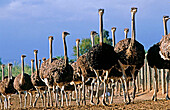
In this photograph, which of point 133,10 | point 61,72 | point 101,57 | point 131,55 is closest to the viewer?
point 101,57

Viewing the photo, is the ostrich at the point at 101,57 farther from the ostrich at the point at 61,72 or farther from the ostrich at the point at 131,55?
the ostrich at the point at 61,72

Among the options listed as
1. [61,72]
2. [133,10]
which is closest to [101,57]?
[61,72]

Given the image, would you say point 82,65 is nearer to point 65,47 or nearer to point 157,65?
point 65,47

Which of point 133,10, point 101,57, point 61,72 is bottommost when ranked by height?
point 61,72

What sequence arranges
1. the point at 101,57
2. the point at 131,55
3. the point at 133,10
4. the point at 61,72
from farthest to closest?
the point at 61,72
the point at 133,10
the point at 131,55
the point at 101,57

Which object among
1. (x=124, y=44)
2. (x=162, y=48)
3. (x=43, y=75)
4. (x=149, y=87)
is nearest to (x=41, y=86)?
(x=43, y=75)

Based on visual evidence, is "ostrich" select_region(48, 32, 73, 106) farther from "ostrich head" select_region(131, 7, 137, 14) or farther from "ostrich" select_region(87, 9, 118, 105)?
"ostrich head" select_region(131, 7, 137, 14)

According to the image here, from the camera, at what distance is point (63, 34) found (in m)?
13.6

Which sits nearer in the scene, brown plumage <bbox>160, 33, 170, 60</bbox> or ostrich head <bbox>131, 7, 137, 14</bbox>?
brown plumage <bbox>160, 33, 170, 60</bbox>

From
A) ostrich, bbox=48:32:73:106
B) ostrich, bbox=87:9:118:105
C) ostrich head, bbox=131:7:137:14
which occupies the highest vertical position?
ostrich head, bbox=131:7:137:14

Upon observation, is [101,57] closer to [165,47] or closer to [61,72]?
[165,47]

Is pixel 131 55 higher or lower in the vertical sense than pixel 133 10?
lower

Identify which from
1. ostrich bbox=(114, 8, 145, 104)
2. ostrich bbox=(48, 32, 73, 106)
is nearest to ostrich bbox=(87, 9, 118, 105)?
ostrich bbox=(114, 8, 145, 104)

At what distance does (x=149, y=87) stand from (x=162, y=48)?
10.5 meters
